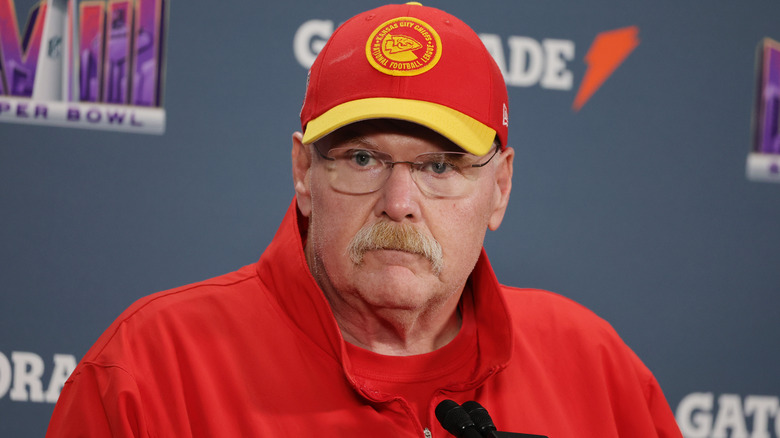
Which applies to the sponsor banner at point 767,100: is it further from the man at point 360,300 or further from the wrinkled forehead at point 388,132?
the wrinkled forehead at point 388,132

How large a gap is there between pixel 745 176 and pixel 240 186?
1.20m

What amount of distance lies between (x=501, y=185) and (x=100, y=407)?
0.70 metres

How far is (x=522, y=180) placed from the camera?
2.02 m

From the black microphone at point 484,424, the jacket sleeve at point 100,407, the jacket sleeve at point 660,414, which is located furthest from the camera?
the jacket sleeve at point 660,414

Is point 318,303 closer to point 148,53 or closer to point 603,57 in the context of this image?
point 148,53

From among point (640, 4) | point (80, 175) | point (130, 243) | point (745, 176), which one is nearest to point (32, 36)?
point (80, 175)

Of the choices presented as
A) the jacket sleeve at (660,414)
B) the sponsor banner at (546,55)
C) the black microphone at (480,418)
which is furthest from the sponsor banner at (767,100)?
the black microphone at (480,418)

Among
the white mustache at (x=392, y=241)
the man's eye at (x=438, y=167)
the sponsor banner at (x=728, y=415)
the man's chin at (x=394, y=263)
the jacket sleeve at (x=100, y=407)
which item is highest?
the man's eye at (x=438, y=167)

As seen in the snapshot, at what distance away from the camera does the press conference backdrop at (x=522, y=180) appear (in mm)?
1851

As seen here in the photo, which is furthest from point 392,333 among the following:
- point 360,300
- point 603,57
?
point 603,57

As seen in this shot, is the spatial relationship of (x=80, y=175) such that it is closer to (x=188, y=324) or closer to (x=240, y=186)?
(x=240, y=186)

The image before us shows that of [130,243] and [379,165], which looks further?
[130,243]

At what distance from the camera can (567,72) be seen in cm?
203

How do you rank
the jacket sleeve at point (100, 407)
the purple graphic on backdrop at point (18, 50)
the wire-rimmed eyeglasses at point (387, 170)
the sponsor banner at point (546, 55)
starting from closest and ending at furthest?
the jacket sleeve at point (100, 407)
the wire-rimmed eyeglasses at point (387, 170)
the purple graphic on backdrop at point (18, 50)
the sponsor banner at point (546, 55)
